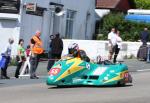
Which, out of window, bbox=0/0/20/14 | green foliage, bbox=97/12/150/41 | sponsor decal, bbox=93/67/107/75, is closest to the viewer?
sponsor decal, bbox=93/67/107/75

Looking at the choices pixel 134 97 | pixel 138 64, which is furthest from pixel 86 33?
pixel 134 97

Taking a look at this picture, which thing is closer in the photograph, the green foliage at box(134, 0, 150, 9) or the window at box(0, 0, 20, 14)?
the window at box(0, 0, 20, 14)

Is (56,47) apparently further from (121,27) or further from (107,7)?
(107,7)

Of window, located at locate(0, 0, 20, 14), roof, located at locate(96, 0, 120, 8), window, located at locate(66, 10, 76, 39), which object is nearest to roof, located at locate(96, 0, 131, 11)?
roof, located at locate(96, 0, 120, 8)

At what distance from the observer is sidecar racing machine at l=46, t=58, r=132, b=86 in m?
18.4

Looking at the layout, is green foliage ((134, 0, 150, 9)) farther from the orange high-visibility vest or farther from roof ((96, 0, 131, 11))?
the orange high-visibility vest

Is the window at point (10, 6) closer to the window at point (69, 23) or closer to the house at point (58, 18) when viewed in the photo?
the house at point (58, 18)

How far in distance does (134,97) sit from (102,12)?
33.2 metres

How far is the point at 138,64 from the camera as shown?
98.4 feet

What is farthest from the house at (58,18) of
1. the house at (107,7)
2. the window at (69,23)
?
the house at (107,7)

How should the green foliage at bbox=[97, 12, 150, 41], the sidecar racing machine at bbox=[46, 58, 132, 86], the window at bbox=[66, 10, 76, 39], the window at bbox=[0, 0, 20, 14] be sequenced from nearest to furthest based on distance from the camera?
the sidecar racing machine at bbox=[46, 58, 132, 86] < the window at bbox=[0, 0, 20, 14] < the window at bbox=[66, 10, 76, 39] < the green foliage at bbox=[97, 12, 150, 41]

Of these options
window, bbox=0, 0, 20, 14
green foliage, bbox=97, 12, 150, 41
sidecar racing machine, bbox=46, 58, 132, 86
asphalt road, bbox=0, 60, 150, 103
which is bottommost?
asphalt road, bbox=0, 60, 150, 103

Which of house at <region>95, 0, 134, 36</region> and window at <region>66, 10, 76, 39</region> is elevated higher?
house at <region>95, 0, 134, 36</region>

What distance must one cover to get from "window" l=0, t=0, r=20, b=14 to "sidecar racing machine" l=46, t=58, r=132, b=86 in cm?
1551
